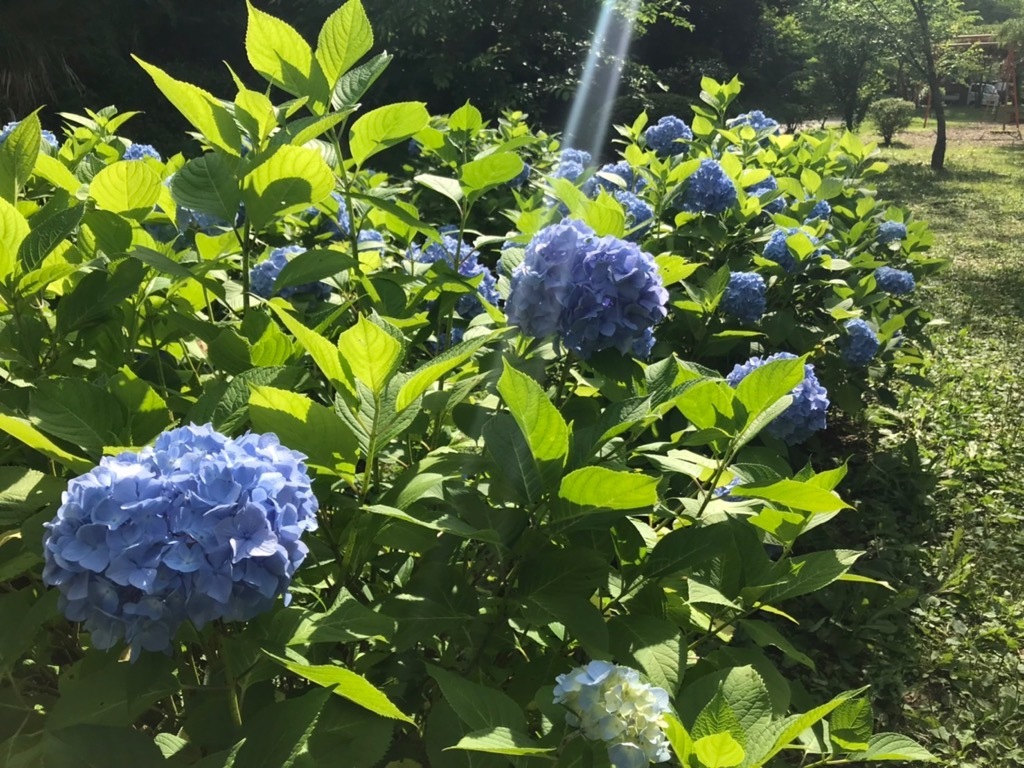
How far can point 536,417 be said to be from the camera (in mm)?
981

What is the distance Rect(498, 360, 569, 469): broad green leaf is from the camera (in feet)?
3.15

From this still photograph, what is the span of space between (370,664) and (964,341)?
594cm

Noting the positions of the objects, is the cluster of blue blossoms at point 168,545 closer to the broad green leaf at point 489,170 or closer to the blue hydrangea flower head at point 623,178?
the broad green leaf at point 489,170

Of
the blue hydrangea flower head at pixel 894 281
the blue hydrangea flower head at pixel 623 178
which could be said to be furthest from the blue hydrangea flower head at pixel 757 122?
the blue hydrangea flower head at pixel 623 178

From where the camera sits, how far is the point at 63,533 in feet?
2.62

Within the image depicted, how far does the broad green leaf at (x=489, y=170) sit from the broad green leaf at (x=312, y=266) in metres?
0.37

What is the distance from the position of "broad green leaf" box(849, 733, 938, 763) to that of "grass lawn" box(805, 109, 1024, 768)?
1546 mm

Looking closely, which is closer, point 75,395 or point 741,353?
point 75,395

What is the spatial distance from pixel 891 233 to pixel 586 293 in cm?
337

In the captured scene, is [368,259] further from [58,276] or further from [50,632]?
[50,632]

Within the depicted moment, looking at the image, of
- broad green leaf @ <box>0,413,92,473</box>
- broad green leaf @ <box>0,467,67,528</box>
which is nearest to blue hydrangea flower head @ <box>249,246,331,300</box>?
broad green leaf @ <box>0,467,67,528</box>

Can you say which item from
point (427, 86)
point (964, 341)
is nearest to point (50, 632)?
point (964, 341)

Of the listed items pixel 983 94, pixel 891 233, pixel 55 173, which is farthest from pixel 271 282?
pixel 983 94

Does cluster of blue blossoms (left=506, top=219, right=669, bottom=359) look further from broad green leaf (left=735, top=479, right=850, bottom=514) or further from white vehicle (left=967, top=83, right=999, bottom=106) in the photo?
white vehicle (left=967, top=83, right=999, bottom=106)
